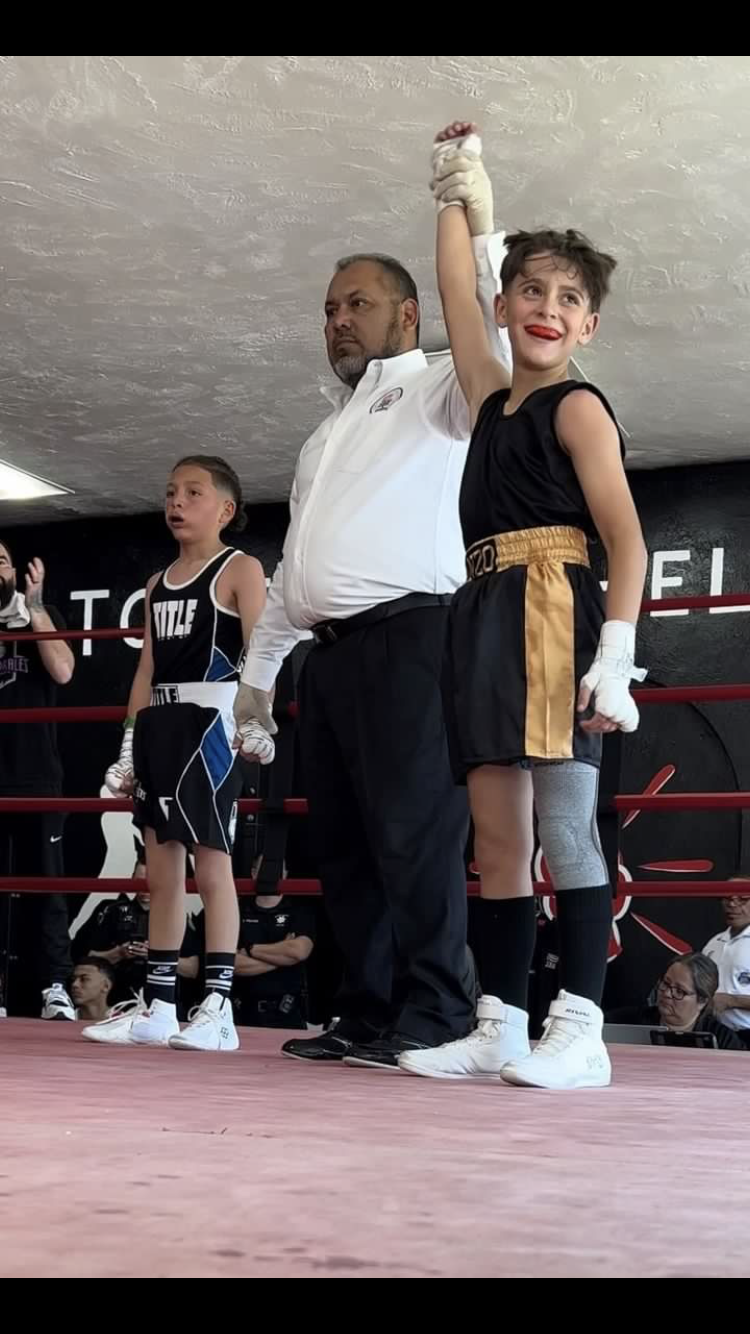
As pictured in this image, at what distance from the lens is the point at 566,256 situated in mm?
1859

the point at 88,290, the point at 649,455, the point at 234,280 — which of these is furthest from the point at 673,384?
the point at 88,290

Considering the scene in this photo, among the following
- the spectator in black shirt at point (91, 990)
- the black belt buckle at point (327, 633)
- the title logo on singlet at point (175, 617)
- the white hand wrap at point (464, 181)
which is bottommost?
the spectator in black shirt at point (91, 990)

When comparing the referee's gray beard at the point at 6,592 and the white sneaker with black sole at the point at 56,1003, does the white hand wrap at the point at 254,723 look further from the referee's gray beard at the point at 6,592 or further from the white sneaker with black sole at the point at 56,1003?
the referee's gray beard at the point at 6,592

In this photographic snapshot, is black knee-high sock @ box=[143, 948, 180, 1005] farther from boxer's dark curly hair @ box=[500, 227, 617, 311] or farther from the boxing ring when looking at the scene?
boxer's dark curly hair @ box=[500, 227, 617, 311]

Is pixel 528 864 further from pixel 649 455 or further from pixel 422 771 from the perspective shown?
pixel 649 455

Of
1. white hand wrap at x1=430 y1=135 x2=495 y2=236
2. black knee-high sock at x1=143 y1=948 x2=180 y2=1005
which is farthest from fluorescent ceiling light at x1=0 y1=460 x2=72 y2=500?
white hand wrap at x1=430 y1=135 x2=495 y2=236

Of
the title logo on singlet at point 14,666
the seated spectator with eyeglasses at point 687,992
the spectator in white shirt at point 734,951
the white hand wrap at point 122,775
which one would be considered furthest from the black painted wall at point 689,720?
the white hand wrap at point 122,775

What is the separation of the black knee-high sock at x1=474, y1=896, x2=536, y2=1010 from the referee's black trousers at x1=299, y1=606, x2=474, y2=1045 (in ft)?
0.60

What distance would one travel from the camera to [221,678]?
273 centimetres

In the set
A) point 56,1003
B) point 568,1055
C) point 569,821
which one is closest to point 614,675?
point 569,821

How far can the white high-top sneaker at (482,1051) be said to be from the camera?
1739mm

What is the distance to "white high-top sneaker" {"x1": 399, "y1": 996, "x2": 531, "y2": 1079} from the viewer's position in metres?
1.74

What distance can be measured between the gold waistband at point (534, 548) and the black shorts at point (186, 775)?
37.3 inches

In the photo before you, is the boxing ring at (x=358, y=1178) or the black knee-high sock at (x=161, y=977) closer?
the boxing ring at (x=358, y=1178)
